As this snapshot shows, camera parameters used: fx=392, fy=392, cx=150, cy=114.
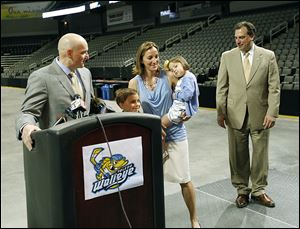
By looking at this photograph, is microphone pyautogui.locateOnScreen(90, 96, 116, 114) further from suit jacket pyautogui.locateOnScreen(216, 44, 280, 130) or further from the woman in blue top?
suit jacket pyautogui.locateOnScreen(216, 44, 280, 130)

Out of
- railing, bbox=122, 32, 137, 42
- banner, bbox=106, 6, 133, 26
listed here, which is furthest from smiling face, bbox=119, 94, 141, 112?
banner, bbox=106, 6, 133, 26

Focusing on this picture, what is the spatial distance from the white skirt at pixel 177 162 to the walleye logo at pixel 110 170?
834 millimetres

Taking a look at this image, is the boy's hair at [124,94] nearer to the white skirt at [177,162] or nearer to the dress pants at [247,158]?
the white skirt at [177,162]

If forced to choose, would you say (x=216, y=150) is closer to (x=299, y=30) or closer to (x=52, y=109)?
(x=52, y=109)

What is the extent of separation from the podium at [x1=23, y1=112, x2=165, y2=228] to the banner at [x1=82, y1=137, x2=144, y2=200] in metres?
0.02

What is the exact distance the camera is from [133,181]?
4.70 feet

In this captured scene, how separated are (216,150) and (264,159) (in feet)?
6.17

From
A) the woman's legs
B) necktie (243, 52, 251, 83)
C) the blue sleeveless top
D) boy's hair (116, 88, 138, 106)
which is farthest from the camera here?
necktie (243, 52, 251, 83)

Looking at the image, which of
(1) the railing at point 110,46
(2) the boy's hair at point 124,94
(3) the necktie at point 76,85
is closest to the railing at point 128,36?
(1) the railing at point 110,46

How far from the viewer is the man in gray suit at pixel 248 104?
8.60 ft

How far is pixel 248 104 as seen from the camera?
268cm

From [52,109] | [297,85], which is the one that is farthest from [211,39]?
[52,109]

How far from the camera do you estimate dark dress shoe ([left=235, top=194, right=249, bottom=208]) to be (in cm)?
276

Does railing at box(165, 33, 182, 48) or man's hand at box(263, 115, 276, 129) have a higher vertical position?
railing at box(165, 33, 182, 48)
